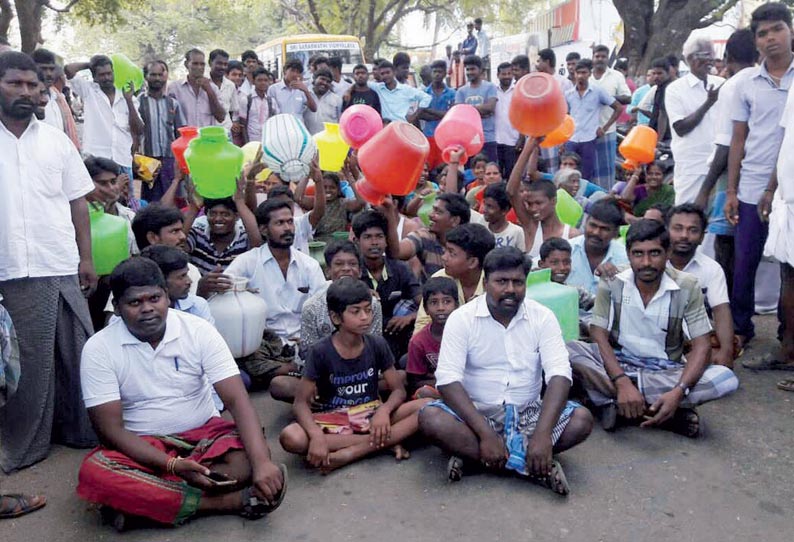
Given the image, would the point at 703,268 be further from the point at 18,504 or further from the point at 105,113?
the point at 105,113

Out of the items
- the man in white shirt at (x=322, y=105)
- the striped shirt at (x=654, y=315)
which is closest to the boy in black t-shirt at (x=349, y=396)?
the striped shirt at (x=654, y=315)

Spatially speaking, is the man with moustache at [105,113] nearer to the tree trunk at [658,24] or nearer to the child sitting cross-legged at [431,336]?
the child sitting cross-legged at [431,336]

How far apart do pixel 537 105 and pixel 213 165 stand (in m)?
2.00

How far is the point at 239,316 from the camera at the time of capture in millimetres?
3855

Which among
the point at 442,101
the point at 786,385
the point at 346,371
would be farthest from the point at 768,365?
the point at 442,101

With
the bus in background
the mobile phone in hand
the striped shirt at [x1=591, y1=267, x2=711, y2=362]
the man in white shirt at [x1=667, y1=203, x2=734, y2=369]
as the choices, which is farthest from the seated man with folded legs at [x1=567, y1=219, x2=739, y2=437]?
the bus in background

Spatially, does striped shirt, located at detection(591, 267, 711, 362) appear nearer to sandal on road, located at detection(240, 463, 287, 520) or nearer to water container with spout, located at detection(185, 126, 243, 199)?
sandal on road, located at detection(240, 463, 287, 520)

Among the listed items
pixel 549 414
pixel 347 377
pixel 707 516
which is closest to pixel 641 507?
pixel 707 516

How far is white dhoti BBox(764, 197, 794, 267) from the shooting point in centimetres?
393

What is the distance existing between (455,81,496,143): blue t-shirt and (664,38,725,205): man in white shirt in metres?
2.62

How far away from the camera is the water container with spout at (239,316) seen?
3846mm

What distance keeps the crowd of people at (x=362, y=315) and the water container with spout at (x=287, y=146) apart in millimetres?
125

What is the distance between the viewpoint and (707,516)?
273 cm

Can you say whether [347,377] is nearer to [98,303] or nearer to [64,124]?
[98,303]
